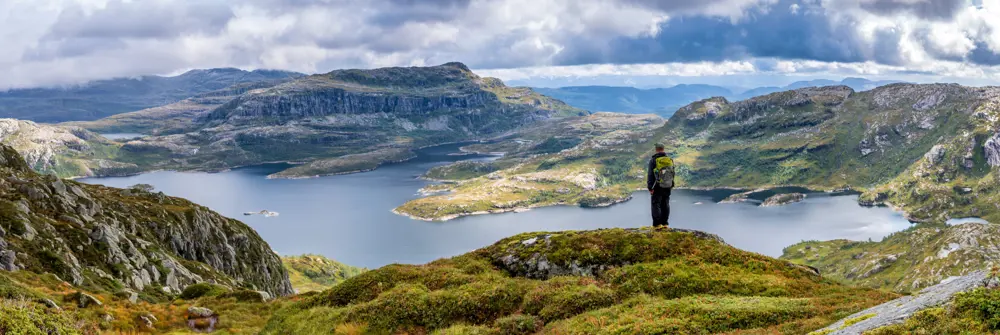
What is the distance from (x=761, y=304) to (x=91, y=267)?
2262 inches

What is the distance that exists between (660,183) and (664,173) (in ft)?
2.61

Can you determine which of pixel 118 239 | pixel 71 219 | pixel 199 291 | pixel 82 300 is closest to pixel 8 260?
pixel 199 291

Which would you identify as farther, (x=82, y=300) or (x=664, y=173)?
(x=664, y=173)

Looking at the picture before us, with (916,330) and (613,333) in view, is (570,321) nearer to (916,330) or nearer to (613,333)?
(613,333)

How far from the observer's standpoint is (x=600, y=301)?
25500 millimetres

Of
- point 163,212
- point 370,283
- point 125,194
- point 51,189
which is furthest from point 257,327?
point 125,194

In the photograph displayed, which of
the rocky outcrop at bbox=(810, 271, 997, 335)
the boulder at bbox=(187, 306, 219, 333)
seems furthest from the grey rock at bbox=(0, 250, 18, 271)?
the rocky outcrop at bbox=(810, 271, 997, 335)

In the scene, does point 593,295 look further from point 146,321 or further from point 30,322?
point 146,321

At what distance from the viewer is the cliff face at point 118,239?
156ft

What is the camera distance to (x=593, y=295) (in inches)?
1020

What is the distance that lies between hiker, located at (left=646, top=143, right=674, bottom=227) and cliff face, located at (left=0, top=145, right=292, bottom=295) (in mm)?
45725

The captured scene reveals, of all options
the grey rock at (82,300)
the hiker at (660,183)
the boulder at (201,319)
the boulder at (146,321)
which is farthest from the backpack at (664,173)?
the grey rock at (82,300)

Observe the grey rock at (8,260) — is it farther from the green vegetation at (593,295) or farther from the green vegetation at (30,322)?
the green vegetation at (593,295)

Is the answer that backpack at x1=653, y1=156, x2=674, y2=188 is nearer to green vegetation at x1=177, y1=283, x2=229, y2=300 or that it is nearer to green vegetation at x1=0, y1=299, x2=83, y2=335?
green vegetation at x1=0, y1=299, x2=83, y2=335
